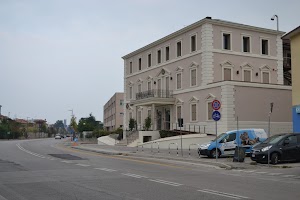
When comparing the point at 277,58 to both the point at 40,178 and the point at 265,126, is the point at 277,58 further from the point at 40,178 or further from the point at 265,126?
the point at 40,178

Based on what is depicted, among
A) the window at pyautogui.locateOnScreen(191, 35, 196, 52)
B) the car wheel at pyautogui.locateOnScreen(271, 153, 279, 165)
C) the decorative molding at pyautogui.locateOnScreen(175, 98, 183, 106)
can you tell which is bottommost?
the car wheel at pyautogui.locateOnScreen(271, 153, 279, 165)

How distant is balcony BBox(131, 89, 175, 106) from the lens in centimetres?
4559

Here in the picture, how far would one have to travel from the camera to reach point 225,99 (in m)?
36.9

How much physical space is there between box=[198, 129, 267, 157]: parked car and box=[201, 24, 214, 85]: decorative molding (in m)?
15.0

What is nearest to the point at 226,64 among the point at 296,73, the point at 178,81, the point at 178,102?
the point at 178,81

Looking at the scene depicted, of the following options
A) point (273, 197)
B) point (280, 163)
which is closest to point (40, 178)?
point (273, 197)

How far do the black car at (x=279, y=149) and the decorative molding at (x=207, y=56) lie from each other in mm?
19665

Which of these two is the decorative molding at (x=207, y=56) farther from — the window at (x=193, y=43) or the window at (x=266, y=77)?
the window at (x=266, y=77)

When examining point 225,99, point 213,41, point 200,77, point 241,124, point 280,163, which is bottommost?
point 280,163

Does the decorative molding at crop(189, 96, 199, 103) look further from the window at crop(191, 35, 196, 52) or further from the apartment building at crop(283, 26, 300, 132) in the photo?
the apartment building at crop(283, 26, 300, 132)

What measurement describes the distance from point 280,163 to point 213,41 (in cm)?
2211

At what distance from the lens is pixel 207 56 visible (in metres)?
41.0

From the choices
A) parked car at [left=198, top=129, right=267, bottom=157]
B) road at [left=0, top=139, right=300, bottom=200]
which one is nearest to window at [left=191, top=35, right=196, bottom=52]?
parked car at [left=198, top=129, right=267, bottom=157]

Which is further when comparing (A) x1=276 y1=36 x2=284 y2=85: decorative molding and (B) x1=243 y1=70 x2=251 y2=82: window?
(A) x1=276 y1=36 x2=284 y2=85: decorative molding
